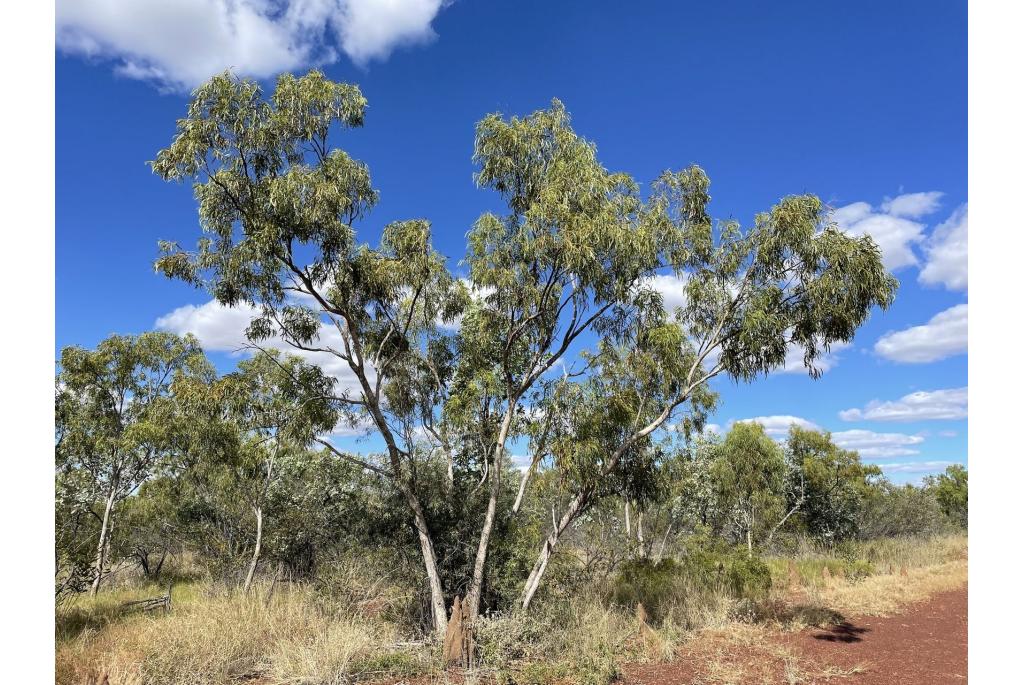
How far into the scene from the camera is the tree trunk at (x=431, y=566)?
27.6 feet

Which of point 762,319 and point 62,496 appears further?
point 62,496

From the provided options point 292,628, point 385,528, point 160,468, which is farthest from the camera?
point 160,468

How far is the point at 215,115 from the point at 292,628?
628 cm

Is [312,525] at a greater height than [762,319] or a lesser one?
lesser

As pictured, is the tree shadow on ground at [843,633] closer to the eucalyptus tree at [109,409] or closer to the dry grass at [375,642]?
the dry grass at [375,642]

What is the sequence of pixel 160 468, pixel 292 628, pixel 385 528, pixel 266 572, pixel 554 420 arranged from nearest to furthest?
1. pixel 292 628
2. pixel 554 420
3. pixel 385 528
4. pixel 266 572
5. pixel 160 468

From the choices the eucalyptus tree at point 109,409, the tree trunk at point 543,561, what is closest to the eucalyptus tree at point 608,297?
the tree trunk at point 543,561

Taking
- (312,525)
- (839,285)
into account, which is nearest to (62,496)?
(312,525)

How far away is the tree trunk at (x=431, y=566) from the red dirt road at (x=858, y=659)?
248cm

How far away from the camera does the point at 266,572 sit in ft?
41.7

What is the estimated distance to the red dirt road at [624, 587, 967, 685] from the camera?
23.9 feet

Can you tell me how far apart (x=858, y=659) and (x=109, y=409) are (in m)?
17.1

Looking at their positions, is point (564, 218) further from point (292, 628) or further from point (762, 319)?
point (292, 628)
